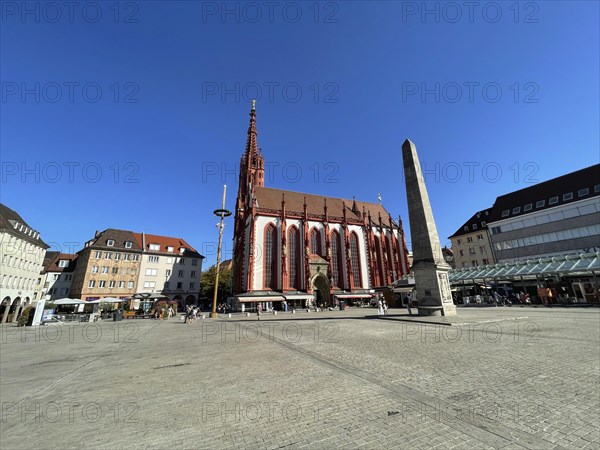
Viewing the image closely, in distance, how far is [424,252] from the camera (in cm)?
1545

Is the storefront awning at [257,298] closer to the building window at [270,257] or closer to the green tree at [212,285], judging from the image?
the building window at [270,257]

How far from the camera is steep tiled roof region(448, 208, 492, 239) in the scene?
157 ft

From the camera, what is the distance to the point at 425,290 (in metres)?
15.1

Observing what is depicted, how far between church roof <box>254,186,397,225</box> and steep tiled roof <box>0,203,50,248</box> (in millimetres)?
31464

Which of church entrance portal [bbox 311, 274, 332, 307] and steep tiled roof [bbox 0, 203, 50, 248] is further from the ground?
steep tiled roof [bbox 0, 203, 50, 248]

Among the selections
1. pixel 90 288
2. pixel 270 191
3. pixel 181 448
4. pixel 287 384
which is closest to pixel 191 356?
pixel 287 384

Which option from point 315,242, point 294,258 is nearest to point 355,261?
point 315,242

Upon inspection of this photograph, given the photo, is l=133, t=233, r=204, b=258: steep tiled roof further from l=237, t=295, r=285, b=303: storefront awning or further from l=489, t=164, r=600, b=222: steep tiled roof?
l=489, t=164, r=600, b=222: steep tiled roof

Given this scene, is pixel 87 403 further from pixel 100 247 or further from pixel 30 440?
pixel 100 247

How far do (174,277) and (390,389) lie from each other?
53.0 meters

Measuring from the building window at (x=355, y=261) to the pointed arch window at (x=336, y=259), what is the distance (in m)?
2.17

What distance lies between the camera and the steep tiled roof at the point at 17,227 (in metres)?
32.7

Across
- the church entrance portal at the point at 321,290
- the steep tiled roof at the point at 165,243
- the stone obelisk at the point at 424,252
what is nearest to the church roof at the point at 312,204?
the church entrance portal at the point at 321,290

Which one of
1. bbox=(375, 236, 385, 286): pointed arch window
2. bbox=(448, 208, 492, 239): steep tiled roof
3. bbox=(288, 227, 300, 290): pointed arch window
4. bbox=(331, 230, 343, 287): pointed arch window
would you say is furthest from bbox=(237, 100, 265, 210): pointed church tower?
bbox=(448, 208, 492, 239): steep tiled roof
